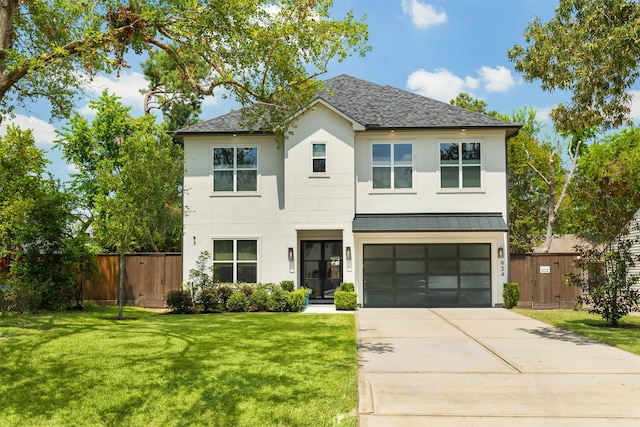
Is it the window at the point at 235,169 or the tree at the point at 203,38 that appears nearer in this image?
the tree at the point at 203,38

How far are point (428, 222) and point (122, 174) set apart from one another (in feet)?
33.7

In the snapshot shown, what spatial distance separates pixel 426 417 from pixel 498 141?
1524 centimetres

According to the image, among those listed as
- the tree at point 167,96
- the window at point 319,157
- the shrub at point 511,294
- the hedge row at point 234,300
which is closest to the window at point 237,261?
the hedge row at point 234,300

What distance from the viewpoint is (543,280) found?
64.3 ft

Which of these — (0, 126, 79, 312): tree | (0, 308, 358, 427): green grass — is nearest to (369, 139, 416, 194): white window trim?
(0, 308, 358, 427): green grass

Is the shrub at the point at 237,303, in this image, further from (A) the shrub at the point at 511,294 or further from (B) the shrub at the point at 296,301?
(A) the shrub at the point at 511,294

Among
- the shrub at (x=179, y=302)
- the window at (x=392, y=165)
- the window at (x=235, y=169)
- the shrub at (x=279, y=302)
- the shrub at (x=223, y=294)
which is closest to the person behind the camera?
the shrub at (x=179, y=302)

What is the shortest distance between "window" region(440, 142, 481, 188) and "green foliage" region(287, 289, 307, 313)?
6.57 m

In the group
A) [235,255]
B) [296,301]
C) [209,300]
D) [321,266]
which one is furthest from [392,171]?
[209,300]

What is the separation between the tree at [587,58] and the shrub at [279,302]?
9806 millimetres

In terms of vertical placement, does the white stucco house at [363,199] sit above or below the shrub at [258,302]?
above

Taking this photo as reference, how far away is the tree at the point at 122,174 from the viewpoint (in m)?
15.7

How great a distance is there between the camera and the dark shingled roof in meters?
19.7

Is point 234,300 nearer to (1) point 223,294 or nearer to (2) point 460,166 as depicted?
(1) point 223,294
